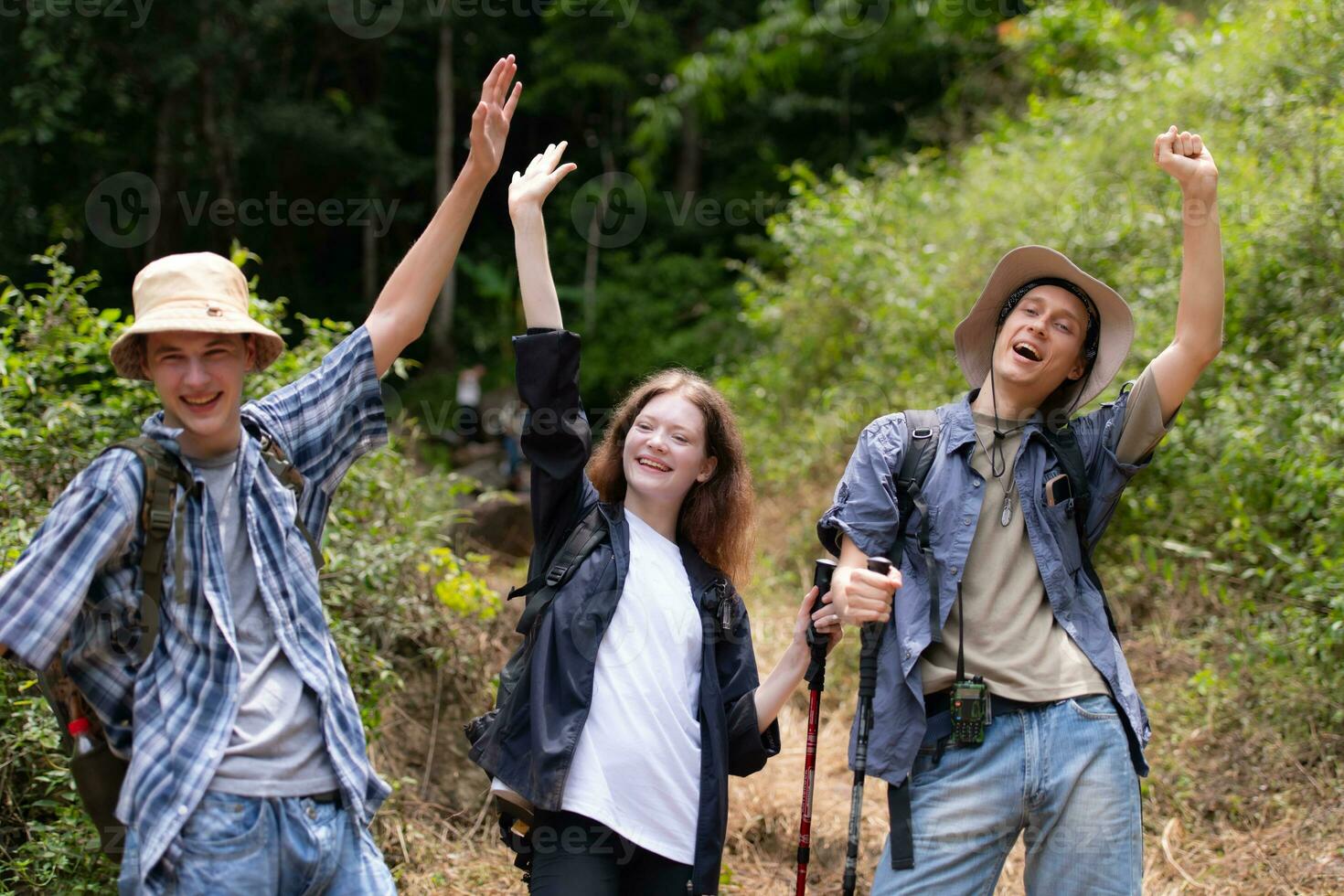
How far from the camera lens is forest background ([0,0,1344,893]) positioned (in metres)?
4.41

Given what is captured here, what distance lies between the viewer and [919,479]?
275 centimetres

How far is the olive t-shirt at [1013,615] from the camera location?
2578 mm

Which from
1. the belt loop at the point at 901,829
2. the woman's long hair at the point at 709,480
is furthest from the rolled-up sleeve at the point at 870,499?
the belt loop at the point at 901,829

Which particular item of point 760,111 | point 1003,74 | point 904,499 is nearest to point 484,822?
point 904,499

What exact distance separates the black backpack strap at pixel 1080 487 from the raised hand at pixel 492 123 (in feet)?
4.58

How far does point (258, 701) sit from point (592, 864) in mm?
831

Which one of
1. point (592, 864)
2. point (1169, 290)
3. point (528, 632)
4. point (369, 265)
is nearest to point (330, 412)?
point (528, 632)

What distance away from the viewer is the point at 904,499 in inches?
108

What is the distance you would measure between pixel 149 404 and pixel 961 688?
127 inches

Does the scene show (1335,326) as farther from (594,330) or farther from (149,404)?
(594,330)

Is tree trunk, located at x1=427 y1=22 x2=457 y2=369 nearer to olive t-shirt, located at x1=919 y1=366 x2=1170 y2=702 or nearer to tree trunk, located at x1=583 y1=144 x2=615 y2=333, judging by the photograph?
tree trunk, located at x1=583 y1=144 x2=615 y2=333

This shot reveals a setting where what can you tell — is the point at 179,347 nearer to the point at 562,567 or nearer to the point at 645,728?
the point at 562,567

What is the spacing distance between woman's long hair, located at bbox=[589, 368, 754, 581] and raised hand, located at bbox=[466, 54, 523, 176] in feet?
2.39

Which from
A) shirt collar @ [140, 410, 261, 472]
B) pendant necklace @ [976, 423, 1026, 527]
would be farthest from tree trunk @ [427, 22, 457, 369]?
shirt collar @ [140, 410, 261, 472]
